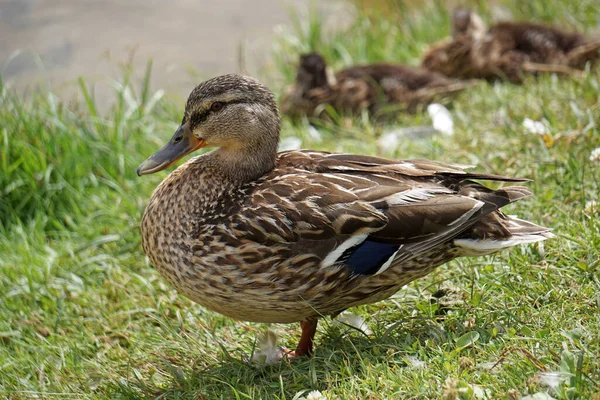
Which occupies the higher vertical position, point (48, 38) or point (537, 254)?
point (48, 38)

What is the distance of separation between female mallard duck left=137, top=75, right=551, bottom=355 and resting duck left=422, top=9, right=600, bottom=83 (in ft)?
9.16

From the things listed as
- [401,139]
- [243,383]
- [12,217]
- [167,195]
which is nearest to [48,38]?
[12,217]

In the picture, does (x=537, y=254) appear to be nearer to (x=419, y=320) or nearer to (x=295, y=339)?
(x=419, y=320)

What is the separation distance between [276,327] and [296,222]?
2.28 ft

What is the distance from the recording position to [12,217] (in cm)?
488

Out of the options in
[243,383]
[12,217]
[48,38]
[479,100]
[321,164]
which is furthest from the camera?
[48,38]

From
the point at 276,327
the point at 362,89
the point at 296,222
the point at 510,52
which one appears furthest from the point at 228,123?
the point at 510,52

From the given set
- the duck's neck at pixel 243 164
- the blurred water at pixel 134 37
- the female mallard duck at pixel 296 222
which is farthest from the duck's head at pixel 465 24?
Answer: the duck's neck at pixel 243 164

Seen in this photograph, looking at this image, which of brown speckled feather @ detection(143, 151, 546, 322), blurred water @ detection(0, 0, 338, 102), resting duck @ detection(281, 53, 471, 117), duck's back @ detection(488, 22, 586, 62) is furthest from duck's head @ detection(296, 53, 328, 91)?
brown speckled feather @ detection(143, 151, 546, 322)

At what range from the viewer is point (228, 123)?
11.5ft

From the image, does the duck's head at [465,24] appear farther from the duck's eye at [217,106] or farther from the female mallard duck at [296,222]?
the duck's eye at [217,106]

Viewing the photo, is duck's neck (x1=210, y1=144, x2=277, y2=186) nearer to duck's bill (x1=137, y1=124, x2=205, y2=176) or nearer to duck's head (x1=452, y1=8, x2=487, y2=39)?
duck's bill (x1=137, y1=124, x2=205, y2=176)

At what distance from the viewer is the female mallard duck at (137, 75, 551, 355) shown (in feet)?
10.4

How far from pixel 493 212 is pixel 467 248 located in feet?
0.64
